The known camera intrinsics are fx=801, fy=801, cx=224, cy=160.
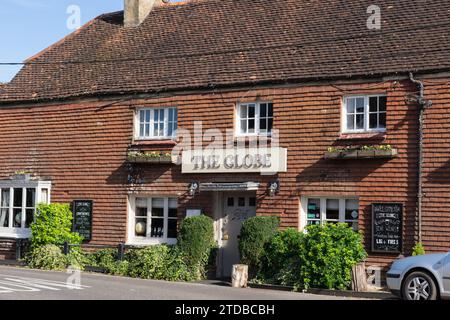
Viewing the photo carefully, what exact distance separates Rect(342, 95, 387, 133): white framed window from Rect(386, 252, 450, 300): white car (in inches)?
226

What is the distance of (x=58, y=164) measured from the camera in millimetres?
25891

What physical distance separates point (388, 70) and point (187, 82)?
622cm

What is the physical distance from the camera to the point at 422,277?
49.8ft

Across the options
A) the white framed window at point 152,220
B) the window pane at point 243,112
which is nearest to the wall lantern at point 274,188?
the window pane at point 243,112

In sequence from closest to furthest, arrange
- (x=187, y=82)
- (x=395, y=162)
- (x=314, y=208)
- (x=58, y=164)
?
(x=395, y=162) < (x=314, y=208) < (x=187, y=82) < (x=58, y=164)

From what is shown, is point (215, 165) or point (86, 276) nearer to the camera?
point (86, 276)

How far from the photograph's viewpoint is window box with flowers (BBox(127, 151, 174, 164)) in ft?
76.2

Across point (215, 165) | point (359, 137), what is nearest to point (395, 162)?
point (359, 137)

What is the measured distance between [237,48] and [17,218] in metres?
9.23

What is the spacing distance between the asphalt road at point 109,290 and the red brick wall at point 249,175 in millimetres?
3238

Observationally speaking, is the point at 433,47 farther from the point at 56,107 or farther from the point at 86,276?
the point at 56,107

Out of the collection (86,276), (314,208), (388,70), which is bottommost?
(86,276)

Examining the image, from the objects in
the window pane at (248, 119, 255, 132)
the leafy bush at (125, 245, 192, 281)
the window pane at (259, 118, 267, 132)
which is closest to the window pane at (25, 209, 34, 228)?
the leafy bush at (125, 245, 192, 281)

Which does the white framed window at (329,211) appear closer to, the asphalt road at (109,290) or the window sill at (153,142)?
the asphalt road at (109,290)
